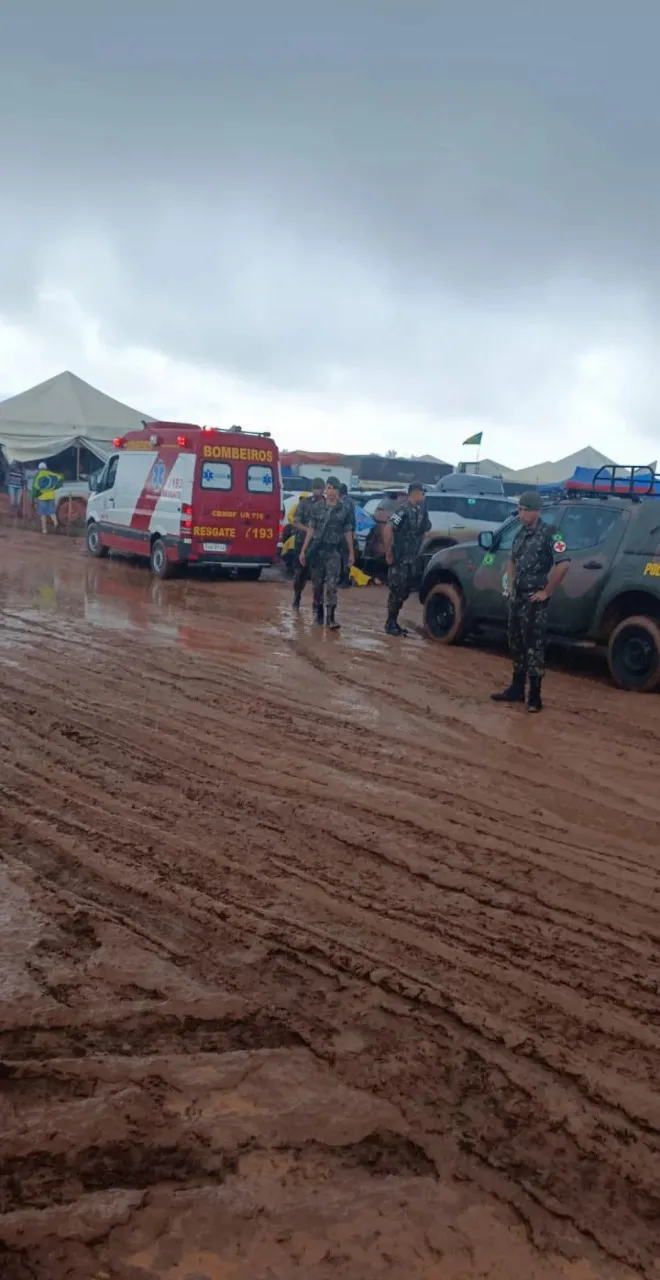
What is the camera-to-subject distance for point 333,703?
7707mm

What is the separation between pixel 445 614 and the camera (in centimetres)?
1104

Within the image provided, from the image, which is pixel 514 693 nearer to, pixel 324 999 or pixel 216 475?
pixel 324 999

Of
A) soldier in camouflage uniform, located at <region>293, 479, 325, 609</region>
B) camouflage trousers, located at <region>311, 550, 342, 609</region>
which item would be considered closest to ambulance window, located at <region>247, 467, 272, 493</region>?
soldier in camouflage uniform, located at <region>293, 479, 325, 609</region>

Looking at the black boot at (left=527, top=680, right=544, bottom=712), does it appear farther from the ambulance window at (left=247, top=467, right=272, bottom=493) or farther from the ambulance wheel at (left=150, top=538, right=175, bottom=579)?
the ambulance wheel at (left=150, top=538, right=175, bottom=579)

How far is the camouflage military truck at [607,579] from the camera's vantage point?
8789 mm

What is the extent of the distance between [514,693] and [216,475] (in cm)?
840

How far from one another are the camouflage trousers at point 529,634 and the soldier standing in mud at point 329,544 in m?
3.59

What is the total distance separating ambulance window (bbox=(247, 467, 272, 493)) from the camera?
15648mm

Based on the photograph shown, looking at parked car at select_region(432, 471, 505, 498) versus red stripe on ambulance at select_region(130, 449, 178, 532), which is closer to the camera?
red stripe on ambulance at select_region(130, 449, 178, 532)

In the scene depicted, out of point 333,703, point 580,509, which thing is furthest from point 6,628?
point 580,509

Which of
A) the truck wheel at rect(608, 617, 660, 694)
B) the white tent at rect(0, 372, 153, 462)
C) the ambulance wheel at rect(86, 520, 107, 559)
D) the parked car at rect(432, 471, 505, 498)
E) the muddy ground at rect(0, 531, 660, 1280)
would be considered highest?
the white tent at rect(0, 372, 153, 462)

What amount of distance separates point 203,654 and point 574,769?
4.31m

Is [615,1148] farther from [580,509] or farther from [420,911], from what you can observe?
[580,509]

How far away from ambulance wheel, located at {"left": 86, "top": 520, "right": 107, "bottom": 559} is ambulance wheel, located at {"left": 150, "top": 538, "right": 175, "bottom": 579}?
9.35 ft
